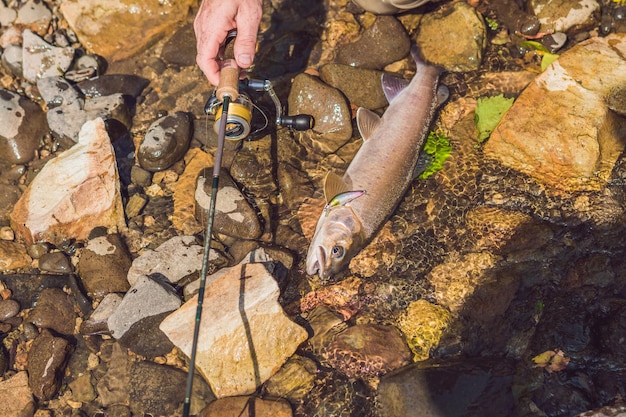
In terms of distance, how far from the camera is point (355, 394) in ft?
16.4

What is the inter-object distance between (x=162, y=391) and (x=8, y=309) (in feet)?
6.65

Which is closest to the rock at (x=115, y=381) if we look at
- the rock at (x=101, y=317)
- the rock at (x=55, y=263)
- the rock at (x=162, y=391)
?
the rock at (x=162, y=391)

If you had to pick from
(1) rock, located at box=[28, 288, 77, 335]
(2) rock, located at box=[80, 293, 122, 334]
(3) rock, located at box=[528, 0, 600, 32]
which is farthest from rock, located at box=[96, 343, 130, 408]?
(3) rock, located at box=[528, 0, 600, 32]

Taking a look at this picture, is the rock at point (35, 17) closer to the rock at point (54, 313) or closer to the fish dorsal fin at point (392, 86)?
the rock at point (54, 313)

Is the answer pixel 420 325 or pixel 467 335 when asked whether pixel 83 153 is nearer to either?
pixel 420 325

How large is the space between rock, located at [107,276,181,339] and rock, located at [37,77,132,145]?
226cm

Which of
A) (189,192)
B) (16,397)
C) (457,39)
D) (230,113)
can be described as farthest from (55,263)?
(457,39)

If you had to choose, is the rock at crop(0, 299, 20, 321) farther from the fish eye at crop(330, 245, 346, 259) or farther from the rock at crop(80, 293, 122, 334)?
the fish eye at crop(330, 245, 346, 259)

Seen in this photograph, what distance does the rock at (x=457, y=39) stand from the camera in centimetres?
655

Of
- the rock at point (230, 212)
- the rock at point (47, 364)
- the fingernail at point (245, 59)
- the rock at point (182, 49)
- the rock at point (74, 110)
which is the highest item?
the fingernail at point (245, 59)

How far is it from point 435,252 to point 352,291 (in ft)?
3.48

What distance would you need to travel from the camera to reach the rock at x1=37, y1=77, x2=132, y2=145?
632 centimetres

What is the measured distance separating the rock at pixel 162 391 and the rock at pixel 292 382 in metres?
0.63

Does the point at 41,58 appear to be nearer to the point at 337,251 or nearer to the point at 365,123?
the point at 365,123
